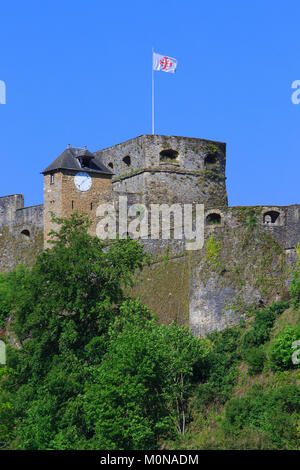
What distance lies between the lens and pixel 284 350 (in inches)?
1816

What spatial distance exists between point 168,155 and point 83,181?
21.1 ft

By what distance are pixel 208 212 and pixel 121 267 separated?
5.27 m

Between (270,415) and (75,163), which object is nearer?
(270,415)

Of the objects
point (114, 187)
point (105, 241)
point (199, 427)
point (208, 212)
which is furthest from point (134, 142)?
point (199, 427)

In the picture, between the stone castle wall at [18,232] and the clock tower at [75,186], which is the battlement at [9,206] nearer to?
the stone castle wall at [18,232]

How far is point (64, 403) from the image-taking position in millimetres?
48375

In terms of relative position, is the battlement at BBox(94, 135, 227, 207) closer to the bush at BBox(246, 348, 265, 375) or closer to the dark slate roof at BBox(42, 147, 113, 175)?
the dark slate roof at BBox(42, 147, 113, 175)

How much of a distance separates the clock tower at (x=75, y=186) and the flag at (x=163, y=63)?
21.4ft

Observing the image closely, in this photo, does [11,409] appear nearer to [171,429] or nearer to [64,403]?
[64,403]

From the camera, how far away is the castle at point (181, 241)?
169 feet

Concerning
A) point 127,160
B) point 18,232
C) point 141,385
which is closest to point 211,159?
point 127,160

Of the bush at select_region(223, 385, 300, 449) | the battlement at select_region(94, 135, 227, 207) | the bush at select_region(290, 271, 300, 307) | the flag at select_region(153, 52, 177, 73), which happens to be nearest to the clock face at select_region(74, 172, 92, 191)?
the battlement at select_region(94, 135, 227, 207)

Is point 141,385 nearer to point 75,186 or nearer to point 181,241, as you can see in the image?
point 181,241

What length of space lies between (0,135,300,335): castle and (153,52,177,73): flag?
3.81m
